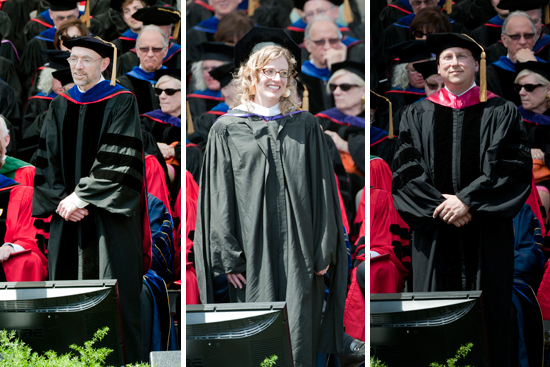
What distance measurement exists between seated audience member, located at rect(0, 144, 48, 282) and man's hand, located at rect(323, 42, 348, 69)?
2209 millimetres

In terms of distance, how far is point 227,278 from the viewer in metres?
3.90

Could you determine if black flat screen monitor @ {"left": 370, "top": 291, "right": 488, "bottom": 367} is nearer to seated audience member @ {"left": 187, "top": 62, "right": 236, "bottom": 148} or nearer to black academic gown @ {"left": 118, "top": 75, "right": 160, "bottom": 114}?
seated audience member @ {"left": 187, "top": 62, "right": 236, "bottom": 148}

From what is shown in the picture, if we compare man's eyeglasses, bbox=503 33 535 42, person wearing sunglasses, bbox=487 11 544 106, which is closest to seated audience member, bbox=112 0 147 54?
person wearing sunglasses, bbox=487 11 544 106

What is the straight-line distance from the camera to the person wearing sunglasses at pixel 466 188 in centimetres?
394

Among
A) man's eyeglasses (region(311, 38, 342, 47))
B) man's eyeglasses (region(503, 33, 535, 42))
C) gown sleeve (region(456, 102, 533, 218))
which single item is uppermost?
man's eyeglasses (region(503, 33, 535, 42))

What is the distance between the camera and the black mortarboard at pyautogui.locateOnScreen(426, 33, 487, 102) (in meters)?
4.02

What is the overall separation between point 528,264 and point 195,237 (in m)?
2.25

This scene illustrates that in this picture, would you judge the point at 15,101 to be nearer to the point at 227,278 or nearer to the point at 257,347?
the point at 227,278

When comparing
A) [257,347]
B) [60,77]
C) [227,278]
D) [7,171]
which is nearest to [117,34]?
[60,77]

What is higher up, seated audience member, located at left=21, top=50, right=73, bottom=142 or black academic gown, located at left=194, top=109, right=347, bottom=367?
seated audience member, located at left=21, top=50, right=73, bottom=142

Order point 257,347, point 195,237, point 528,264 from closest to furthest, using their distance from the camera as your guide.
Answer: point 257,347
point 195,237
point 528,264

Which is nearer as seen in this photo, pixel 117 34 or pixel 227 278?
pixel 227 278

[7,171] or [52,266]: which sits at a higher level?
[7,171]

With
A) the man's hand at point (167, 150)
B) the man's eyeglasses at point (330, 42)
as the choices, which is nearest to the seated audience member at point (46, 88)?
the man's hand at point (167, 150)
